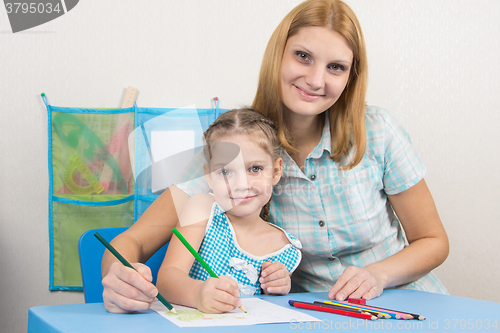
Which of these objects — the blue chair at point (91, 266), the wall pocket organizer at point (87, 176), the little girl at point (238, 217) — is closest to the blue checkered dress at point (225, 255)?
the little girl at point (238, 217)

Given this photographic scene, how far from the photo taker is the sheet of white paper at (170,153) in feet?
2.91

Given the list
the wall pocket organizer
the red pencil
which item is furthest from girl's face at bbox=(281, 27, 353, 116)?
the wall pocket organizer

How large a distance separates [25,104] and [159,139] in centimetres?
91

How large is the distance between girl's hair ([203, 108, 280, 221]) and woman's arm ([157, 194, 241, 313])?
12 cm

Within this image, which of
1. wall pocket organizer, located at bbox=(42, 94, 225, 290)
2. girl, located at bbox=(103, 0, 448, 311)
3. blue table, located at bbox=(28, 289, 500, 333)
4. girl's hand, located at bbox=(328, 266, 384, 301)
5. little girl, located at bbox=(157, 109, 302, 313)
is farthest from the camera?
wall pocket organizer, located at bbox=(42, 94, 225, 290)

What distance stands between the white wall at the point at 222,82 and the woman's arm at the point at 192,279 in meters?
0.81

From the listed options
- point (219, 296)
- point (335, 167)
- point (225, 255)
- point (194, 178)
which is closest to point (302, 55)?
point (335, 167)

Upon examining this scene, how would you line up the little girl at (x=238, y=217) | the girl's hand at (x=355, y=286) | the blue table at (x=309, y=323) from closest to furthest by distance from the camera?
the blue table at (x=309, y=323), the girl's hand at (x=355, y=286), the little girl at (x=238, y=217)

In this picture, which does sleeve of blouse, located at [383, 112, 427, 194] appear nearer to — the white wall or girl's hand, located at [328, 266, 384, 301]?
girl's hand, located at [328, 266, 384, 301]

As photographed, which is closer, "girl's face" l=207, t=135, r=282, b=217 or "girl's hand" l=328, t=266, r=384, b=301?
"girl's hand" l=328, t=266, r=384, b=301

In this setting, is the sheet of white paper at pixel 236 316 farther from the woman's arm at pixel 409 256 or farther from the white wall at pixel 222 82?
the white wall at pixel 222 82

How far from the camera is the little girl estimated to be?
88cm

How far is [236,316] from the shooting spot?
0.63 metres

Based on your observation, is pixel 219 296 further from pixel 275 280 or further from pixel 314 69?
pixel 314 69
